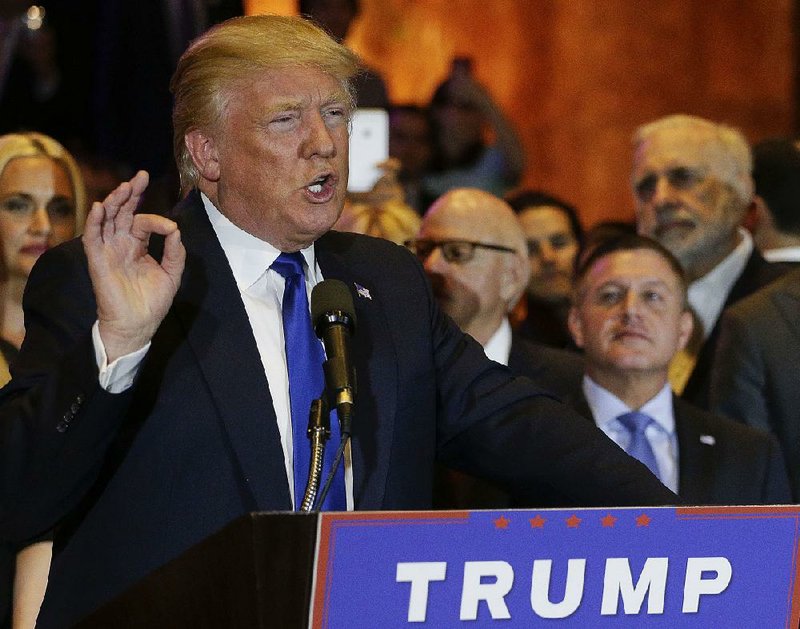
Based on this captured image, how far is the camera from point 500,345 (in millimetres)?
4410

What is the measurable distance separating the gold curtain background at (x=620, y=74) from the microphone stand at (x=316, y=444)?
5880mm

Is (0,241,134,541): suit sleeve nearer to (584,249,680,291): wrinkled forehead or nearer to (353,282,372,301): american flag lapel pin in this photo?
(353,282,372,301): american flag lapel pin

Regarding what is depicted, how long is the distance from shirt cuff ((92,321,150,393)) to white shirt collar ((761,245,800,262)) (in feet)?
10.6

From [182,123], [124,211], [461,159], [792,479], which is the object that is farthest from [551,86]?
[124,211]

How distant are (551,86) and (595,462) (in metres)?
5.74

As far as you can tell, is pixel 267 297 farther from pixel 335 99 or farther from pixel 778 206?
pixel 778 206

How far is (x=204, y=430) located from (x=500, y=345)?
2091 millimetres

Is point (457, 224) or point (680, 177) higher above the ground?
point (680, 177)

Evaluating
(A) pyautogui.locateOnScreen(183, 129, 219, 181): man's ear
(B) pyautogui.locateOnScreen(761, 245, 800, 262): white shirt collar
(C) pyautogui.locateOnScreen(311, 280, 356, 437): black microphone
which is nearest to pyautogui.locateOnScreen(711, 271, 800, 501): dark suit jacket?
(B) pyautogui.locateOnScreen(761, 245, 800, 262): white shirt collar

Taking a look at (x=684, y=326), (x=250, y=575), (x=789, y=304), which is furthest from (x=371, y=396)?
(x=789, y=304)

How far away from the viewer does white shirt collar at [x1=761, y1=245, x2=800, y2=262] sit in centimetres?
504

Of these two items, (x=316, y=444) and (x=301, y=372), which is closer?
(x=316, y=444)

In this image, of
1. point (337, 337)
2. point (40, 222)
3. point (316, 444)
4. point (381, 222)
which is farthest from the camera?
point (381, 222)

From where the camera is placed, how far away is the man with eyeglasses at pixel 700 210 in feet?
16.1
